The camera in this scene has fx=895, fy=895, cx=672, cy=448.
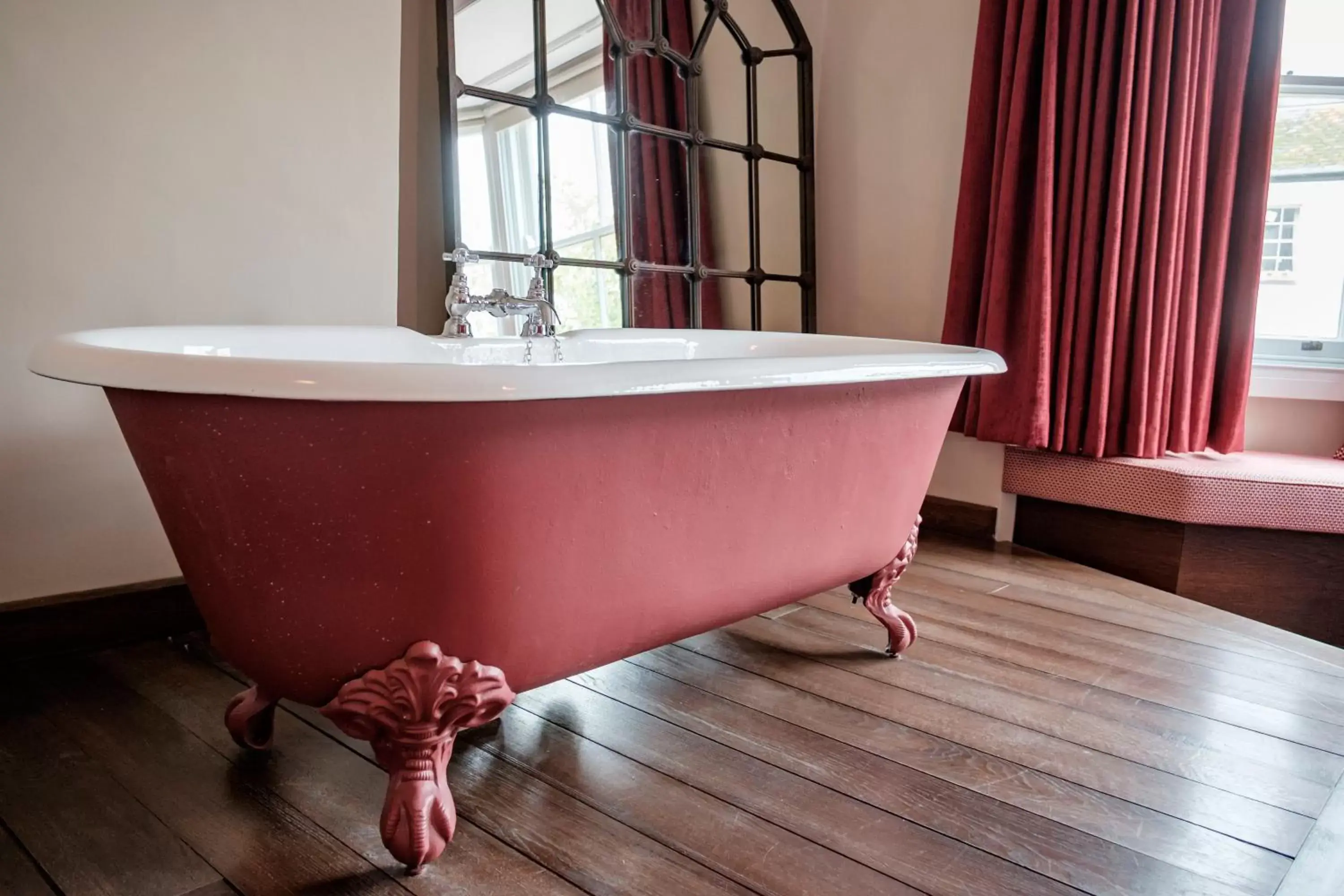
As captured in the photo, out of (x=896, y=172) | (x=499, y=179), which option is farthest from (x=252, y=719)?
(x=896, y=172)

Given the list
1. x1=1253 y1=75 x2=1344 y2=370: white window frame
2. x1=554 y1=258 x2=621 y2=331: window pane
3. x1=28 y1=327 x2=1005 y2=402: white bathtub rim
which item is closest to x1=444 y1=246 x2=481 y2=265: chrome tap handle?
x1=554 y1=258 x2=621 y2=331: window pane

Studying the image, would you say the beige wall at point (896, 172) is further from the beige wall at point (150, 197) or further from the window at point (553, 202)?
the beige wall at point (150, 197)

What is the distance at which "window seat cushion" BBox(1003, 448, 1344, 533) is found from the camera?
1.97 metres

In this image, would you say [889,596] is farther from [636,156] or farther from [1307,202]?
[1307,202]

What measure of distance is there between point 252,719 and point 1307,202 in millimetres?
2686

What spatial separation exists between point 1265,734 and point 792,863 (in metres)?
0.84

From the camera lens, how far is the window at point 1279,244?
236 cm

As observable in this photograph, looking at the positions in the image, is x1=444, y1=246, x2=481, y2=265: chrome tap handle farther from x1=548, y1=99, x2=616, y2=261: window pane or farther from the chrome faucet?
x1=548, y1=99, x2=616, y2=261: window pane

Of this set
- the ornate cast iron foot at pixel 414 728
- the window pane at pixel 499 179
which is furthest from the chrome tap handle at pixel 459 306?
the ornate cast iron foot at pixel 414 728

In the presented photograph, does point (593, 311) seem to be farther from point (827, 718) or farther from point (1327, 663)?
point (1327, 663)

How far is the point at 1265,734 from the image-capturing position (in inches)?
53.6

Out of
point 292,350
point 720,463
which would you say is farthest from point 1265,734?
point 292,350

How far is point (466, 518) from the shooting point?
0.96 metres

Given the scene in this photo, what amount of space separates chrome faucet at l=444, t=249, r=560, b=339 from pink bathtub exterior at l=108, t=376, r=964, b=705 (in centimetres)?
61
